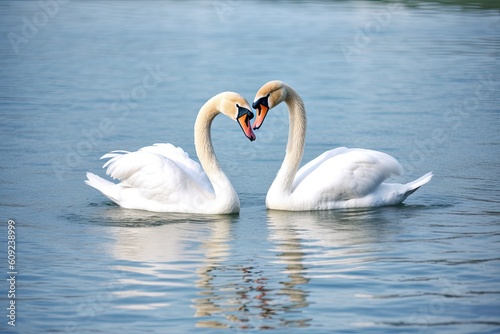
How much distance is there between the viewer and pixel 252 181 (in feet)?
43.0

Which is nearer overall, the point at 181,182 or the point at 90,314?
the point at 90,314

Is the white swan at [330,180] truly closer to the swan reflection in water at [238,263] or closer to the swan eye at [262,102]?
the swan eye at [262,102]

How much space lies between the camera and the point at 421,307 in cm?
845

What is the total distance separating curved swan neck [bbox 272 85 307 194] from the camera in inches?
466

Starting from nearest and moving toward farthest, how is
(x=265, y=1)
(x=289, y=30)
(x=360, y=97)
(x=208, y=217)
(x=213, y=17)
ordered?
(x=208, y=217), (x=360, y=97), (x=289, y=30), (x=213, y=17), (x=265, y=1)

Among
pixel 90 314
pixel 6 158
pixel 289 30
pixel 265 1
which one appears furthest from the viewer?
pixel 265 1

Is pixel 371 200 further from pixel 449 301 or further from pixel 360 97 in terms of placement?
pixel 360 97

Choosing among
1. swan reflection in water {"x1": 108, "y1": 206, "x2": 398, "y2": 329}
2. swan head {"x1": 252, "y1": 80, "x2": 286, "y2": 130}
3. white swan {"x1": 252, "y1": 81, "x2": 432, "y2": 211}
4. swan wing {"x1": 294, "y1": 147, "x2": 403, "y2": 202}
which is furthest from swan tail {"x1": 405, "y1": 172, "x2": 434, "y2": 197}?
swan head {"x1": 252, "y1": 80, "x2": 286, "y2": 130}

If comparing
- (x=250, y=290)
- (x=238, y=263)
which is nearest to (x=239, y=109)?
(x=238, y=263)

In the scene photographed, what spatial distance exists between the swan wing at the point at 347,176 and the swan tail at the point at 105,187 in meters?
1.93

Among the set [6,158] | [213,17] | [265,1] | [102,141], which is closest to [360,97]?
[102,141]

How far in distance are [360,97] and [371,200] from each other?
23.0ft

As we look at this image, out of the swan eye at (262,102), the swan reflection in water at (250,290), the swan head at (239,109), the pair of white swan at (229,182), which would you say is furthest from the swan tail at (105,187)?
the swan reflection in water at (250,290)

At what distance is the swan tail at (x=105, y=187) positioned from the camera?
469 inches
